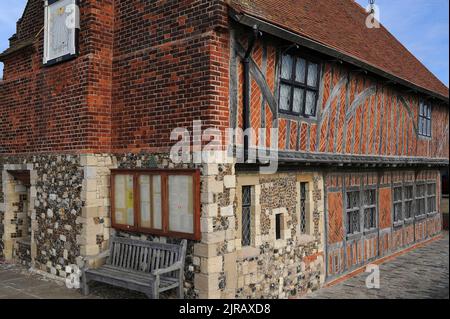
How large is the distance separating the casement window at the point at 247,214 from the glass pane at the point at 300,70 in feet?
7.29

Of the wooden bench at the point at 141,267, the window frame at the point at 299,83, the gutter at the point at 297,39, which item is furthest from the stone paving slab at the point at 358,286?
the gutter at the point at 297,39

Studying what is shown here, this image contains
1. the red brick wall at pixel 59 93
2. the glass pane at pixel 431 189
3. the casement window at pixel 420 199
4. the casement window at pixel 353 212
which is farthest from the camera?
the glass pane at pixel 431 189

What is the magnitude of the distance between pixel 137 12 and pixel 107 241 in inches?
155

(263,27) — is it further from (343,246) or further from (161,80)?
(343,246)

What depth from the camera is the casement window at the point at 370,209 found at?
10219mm

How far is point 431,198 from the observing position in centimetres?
1455

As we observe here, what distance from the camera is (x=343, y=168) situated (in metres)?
9.27

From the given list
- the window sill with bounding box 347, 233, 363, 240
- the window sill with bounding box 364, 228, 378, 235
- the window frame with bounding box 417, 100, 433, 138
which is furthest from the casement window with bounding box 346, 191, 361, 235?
the window frame with bounding box 417, 100, 433, 138

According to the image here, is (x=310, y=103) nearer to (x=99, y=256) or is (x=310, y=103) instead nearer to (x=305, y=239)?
(x=305, y=239)

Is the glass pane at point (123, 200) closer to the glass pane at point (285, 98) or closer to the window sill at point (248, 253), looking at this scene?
the window sill at point (248, 253)

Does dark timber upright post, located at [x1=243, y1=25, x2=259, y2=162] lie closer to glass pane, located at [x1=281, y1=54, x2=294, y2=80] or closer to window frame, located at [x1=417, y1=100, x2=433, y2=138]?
glass pane, located at [x1=281, y1=54, x2=294, y2=80]

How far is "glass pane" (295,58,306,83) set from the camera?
7.51 metres

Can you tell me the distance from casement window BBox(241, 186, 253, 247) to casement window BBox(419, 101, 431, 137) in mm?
8137

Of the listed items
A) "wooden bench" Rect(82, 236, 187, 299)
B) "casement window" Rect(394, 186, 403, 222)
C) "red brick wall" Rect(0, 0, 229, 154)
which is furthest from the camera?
"casement window" Rect(394, 186, 403, 222)
